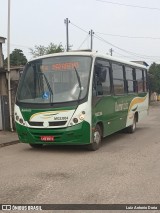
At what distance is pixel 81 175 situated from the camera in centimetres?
798

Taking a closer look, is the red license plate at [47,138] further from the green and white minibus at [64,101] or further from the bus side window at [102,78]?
the bus side window at [102,78]

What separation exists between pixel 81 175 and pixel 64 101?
3013 mm

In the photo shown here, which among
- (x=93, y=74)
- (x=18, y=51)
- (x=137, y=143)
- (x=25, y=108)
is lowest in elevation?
(x=137, y=143)

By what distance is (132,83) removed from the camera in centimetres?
1577

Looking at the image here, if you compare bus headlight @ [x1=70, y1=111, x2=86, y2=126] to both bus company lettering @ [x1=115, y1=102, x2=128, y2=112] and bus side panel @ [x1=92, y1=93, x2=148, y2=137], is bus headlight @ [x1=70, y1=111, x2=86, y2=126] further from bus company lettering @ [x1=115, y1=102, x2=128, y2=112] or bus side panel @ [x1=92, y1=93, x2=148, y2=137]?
bus company lettering @ [x1=115, y1=102, x2=128, y2=112]

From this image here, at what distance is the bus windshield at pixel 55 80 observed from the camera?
420 inches

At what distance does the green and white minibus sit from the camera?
34.4 ft

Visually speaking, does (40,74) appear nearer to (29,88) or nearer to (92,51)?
(29,88)

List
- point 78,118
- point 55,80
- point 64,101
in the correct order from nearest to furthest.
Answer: point 78,118 < point 64,101 < point 55,80

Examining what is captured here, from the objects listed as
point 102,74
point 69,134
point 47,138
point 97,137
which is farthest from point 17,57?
point 69,134

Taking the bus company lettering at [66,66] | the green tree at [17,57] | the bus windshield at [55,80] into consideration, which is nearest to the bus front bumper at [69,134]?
the bus windshield at [55,80]

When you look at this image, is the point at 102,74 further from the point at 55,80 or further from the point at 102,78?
the point at 55,80

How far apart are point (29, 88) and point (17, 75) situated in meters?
8.02

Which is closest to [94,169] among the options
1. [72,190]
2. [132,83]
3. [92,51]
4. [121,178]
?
[121,178]
